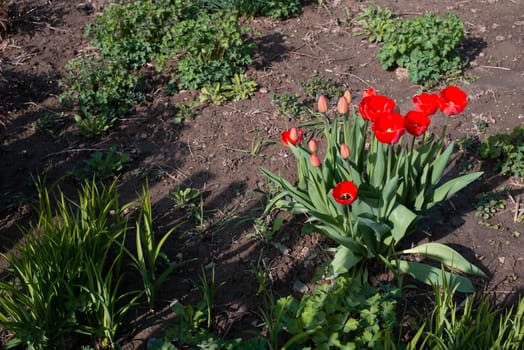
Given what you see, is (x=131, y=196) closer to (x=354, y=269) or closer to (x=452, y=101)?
(x=354, y=269)

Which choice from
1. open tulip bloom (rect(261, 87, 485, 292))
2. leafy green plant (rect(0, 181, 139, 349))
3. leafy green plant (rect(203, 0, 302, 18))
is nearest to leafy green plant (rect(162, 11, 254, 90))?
leafy green plant (rect(203, 0, 302, 18))

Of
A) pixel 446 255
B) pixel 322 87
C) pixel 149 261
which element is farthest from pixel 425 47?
pixel 149 261

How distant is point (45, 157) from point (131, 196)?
0.81 metres

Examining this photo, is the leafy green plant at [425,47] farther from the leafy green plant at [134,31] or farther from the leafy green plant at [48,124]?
the leafy green plant at [48,124]

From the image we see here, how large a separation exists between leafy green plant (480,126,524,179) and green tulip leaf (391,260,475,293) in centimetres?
101

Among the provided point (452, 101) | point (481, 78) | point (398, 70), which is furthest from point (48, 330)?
point (481, 78)

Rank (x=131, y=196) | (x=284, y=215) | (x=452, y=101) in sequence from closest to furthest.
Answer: (x=452, y=101)
(x=284, y=215)
(x=131, y=196)

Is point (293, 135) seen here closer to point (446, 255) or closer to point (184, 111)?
point (446, 255)

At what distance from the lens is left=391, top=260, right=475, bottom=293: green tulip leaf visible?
2.83 meters

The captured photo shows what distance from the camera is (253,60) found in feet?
15.5

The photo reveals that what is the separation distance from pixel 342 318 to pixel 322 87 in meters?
2.37

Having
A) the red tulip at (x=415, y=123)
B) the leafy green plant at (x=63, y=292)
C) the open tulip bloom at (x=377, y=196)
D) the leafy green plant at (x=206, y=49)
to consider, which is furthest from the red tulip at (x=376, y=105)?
the leafy green plant at (x=206, y=49)

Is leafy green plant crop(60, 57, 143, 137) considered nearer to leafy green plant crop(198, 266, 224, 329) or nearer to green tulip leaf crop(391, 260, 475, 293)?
leafy green plant crop(198, 266, 224, 329)

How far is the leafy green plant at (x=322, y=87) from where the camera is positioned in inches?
171
